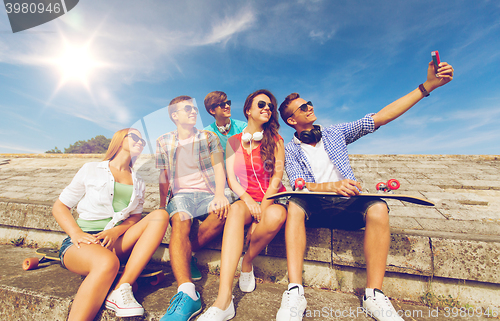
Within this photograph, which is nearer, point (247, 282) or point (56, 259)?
point (247, 282)

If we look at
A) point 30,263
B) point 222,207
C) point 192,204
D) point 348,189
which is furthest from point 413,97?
point 30,263

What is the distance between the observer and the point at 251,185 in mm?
2281

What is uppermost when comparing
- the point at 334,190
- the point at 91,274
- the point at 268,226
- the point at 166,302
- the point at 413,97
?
the point at 413,97

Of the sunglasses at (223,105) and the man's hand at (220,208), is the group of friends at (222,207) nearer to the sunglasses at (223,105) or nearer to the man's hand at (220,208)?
the man's hand at (220,208)

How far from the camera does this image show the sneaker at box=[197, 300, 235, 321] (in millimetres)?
1418

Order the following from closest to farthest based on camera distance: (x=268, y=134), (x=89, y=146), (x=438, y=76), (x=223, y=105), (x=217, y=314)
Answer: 1. (x=217, y=314)
2. (x=438, y=76)
3. (x=268, y=134)
4. (x=223, y=105)
5. (x=89, y=146)

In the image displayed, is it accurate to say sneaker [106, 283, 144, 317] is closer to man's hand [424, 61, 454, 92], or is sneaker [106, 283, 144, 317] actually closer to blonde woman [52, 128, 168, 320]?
blonde woman [52, 128, 168, 320]

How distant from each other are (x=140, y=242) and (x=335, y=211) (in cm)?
174

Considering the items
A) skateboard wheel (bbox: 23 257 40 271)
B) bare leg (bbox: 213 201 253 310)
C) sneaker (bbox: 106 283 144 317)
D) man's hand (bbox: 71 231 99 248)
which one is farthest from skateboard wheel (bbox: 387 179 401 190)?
skateboard wheel (bbox: 23 257 40 271)

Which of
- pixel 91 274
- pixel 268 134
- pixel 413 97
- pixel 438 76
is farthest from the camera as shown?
pixel 268 134

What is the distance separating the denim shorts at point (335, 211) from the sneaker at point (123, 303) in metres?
1.44

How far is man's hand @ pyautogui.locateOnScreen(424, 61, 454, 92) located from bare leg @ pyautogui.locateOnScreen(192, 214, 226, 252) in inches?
90.8

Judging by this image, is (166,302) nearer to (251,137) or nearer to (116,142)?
(116,142)

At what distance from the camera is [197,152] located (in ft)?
8.23
